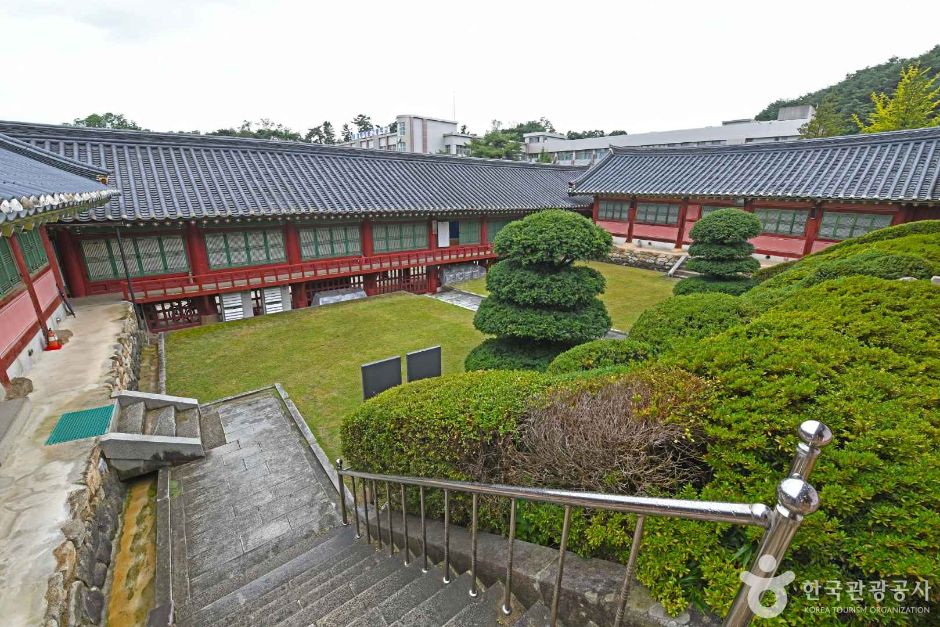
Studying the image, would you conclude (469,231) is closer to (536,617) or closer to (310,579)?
(310,579)

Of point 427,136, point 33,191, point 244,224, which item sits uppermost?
point 427,136

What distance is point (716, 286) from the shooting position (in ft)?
43.0

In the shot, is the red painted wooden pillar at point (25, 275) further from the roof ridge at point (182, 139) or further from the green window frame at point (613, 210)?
the green window frame at point (613, 210)

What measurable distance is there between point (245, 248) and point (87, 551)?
11.6 m

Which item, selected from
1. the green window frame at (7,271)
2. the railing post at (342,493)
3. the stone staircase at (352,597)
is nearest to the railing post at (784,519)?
the stone staircase at (352,597)

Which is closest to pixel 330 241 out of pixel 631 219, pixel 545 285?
pixel 545 285

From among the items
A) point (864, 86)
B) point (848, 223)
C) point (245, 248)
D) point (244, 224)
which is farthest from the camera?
point (864, 86)

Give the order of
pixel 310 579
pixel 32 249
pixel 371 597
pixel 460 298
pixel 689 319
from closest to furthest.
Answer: pixel 371 597
pixel 310 579
pixel 689 319
pixel 32 249
pixel 460 298

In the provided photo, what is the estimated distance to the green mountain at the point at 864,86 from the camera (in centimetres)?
4291

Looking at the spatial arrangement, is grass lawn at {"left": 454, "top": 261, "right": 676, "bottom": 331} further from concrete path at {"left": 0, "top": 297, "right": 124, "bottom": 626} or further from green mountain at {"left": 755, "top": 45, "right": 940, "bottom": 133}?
green mountain at {"left": 755, "top": 45, "right": 940, "bottom": 133}

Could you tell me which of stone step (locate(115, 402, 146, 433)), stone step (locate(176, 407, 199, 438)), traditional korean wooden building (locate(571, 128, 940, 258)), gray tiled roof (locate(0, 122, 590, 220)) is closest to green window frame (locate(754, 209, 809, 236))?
traditional korean wooden building (locate(571, 128, 940, 258))

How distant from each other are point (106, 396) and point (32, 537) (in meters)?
3.20

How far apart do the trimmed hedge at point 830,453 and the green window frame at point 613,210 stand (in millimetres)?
22698

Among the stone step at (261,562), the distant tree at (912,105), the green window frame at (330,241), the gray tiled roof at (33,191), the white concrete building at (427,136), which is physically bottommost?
the stone step at (261,562)
